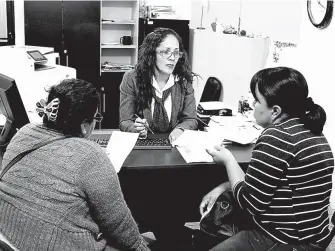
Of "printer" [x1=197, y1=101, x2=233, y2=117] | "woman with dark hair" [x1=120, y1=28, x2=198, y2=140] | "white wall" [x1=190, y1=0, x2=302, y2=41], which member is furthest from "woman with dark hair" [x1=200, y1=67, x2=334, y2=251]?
"white wall" [x1=190, y1=0, x2=302, y2=41]

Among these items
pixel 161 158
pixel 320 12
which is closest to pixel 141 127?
pixel 161 158

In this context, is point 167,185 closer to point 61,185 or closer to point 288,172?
point 288,172

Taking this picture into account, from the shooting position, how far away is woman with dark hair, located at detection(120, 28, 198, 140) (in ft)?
8.83

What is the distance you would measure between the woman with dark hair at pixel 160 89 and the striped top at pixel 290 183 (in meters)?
1.10

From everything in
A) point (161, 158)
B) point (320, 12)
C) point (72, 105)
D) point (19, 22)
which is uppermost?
point (320, 12)

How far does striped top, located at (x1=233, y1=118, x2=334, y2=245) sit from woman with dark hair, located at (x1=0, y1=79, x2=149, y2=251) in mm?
487

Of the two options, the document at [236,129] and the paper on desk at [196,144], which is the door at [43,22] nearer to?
the document at [236,129]

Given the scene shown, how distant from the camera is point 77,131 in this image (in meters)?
Answer: 1.53

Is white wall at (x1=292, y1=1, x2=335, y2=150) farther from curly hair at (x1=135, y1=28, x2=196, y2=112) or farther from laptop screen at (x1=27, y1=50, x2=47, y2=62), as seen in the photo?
laptop screen at (x1=27, y1=50, x2=47, y2=62)

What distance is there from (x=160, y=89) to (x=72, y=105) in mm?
1302

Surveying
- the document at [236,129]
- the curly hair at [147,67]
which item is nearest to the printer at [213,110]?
the document at [236,129]

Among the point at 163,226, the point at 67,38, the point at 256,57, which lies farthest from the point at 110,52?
the point at 163,226

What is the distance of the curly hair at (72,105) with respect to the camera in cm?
150

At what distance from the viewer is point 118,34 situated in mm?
5762
